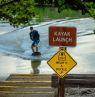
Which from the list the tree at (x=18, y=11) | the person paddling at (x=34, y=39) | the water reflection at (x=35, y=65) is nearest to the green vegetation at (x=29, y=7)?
the tree at (x=18, y=11)

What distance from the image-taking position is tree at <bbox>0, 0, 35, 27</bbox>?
1870 cm

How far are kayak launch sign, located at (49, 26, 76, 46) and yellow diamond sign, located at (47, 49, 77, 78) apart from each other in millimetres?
262

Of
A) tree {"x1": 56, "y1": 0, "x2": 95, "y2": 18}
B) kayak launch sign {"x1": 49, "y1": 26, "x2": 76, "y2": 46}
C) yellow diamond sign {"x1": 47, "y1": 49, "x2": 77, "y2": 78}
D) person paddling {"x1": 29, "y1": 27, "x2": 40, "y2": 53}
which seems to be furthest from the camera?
person paddling {"x1": 29, "y1": 27, "x2": 40, "y2": 53}

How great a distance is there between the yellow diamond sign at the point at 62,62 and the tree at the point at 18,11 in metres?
6.56

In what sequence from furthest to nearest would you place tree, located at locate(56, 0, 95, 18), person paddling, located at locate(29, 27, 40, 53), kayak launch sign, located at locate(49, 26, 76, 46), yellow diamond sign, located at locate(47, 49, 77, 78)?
person paddling, located at locate(29, 27, 40, 53), tree, located at locate(56, 0, 95, 18), yellow diamond sign, located at locate(47, 49, 77, 78), kayak launch sign, located at locate(49, 26, 76, 46)

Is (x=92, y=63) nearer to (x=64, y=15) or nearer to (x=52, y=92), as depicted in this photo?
(x=52, y=92)

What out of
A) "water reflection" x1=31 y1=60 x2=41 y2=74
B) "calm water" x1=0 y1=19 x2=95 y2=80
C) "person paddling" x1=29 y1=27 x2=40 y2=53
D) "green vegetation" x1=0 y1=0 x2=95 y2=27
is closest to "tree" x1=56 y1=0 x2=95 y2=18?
"green vegetation" x1=0 y1=0 x2=95 y2=27

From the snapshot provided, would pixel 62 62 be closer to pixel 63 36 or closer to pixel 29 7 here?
pixel 63 36

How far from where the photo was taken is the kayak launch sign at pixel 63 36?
11.8m

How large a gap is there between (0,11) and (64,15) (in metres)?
58.0

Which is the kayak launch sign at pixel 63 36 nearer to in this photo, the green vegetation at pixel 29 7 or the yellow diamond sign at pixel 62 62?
the yellow diamond sign at pixel 62 62

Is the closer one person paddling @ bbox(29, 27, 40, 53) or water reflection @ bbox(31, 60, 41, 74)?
water reflection @ bbox(31, 60, 41, 74)

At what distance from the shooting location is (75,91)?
54.7 ft

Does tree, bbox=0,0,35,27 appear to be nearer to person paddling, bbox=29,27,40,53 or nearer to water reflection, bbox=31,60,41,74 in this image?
water reflection, bbox=31,60,41,74
